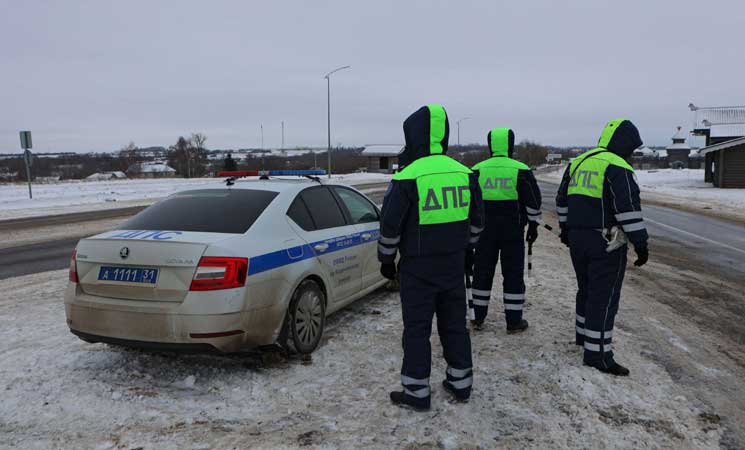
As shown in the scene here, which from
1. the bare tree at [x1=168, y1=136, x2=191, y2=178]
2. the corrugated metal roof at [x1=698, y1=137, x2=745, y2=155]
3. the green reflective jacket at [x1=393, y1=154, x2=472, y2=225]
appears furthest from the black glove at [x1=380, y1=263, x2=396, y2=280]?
the bare tree at [x1=168, y1=136, x2=191, y2=178]

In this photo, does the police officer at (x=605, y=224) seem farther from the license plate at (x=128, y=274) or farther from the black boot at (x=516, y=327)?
the license plate at (x=128, y=274)

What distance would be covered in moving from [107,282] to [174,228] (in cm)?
63

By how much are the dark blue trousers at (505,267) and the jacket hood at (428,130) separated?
1.74 meters

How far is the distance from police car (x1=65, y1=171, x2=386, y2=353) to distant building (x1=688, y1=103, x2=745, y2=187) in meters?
33.5

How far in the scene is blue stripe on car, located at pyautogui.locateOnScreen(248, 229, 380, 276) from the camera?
3922 mm

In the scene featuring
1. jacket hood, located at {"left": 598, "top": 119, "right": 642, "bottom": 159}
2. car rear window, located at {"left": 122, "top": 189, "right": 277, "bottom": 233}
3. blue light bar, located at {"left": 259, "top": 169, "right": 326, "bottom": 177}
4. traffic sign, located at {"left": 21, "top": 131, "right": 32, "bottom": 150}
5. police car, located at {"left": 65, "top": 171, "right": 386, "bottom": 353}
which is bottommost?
police car, located at {"left": 65, "top": 171, "right": 386, "bottom": 353}

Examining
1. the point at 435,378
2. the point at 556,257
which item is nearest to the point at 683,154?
the point at 556,257

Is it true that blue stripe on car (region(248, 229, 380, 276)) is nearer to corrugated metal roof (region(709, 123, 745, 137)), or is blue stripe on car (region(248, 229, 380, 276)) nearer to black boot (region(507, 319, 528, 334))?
black boot (region(507, 319, 528, 334))

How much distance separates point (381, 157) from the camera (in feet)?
219

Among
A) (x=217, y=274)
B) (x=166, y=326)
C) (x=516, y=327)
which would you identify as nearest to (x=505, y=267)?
(x=516, y=327)

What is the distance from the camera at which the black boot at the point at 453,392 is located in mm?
3737

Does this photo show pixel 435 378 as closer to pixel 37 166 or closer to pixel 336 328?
pixel 336 328

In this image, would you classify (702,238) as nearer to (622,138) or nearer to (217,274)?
(622,138)

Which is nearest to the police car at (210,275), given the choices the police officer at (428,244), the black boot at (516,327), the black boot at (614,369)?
the police officer at (428,244)
